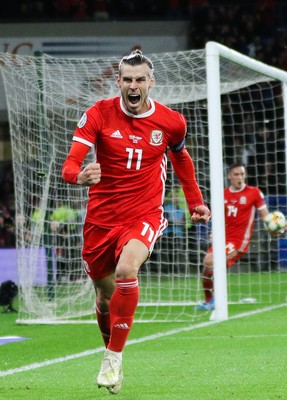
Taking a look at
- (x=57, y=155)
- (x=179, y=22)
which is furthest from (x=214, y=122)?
(x=179, y=22)

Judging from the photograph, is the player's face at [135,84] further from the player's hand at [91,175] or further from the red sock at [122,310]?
the red sock at [122,310]

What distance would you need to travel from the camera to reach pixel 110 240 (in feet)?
24.4

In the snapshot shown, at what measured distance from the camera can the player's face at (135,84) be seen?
287 inches

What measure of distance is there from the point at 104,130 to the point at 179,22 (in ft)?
60.3

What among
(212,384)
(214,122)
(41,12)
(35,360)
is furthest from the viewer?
(41,12)

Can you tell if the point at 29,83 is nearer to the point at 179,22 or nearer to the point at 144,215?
the point at 144,215

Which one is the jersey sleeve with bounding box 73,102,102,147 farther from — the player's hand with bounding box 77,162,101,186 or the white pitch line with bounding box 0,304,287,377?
the white pitch line with bounding box 0,304,287,377

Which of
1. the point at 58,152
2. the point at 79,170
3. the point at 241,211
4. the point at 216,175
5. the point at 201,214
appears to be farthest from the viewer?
the point at 241,211

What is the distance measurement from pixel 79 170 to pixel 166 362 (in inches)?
97.9

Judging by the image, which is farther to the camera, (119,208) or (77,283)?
(77,283)

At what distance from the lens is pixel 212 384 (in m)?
7.39

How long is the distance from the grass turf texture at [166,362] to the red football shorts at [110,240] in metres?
0.80

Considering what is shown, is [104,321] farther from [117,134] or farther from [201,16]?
[201,16]

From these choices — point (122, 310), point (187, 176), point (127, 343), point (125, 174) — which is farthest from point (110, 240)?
point (127, 343)
